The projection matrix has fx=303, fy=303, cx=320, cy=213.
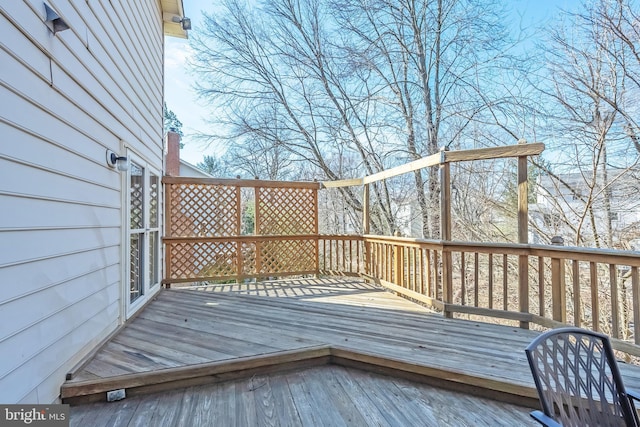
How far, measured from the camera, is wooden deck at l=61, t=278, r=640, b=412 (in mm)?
2104

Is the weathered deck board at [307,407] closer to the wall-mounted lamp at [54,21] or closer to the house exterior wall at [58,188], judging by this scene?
the house exterior wall at [58,188]

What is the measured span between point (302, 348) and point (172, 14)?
5.56 meters

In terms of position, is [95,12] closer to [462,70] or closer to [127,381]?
[127,381]

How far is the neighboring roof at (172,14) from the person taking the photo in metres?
4.76

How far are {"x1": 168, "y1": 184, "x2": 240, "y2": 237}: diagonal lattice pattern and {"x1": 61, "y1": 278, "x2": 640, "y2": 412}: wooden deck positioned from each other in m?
1.49

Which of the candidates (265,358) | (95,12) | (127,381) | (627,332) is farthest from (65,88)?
(627,332)

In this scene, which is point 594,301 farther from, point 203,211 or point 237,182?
point 203,211

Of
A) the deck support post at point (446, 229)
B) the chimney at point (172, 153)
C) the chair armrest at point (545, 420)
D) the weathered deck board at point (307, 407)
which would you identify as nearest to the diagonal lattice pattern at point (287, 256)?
the deck support post at point (446, 229)

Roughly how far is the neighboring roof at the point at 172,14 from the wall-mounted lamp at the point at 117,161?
3.26 meters

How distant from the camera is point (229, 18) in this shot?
825cm

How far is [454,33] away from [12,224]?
830 cm

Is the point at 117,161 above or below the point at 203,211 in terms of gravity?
above

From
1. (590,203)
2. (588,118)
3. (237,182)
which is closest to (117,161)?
(237,182)

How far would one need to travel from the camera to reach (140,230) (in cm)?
357
